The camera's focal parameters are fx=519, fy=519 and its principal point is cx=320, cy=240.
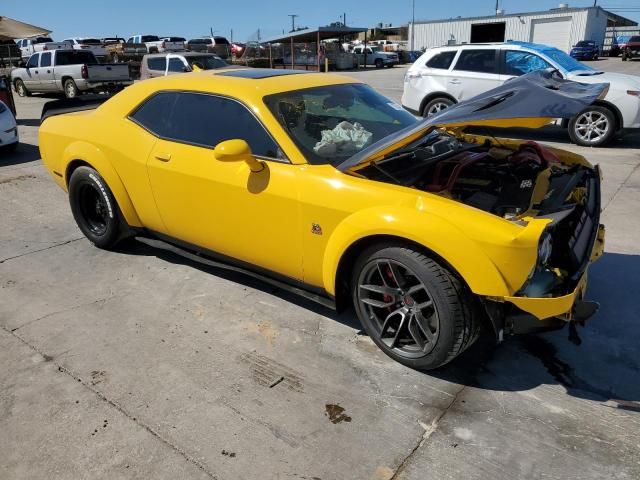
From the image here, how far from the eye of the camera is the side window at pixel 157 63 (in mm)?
14925

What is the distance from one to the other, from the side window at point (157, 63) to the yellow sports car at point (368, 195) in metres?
11.6

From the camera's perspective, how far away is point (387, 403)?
105 inches

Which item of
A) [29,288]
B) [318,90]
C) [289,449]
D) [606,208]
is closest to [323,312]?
[289,449]

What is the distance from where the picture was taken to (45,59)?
17188 millimetres

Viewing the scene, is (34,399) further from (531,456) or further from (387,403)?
A: (531,456)

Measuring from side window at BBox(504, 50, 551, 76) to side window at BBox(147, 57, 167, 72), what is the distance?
32.3 feet

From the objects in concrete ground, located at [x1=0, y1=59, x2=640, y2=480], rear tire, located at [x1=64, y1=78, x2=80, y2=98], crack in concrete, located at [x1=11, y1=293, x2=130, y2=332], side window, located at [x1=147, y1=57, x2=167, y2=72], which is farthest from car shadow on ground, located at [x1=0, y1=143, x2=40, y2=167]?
rear tire, located at [x1=64, y1=78, x2=80, y2=98]

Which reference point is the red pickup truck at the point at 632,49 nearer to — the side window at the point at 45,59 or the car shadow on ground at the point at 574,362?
the side window at the point at 45,59

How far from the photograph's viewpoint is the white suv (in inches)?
317

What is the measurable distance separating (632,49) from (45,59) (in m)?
35.9

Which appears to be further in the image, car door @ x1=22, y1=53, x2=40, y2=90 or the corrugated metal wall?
the corrugated metal wall

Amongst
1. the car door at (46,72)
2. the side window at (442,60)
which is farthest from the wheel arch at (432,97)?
the car door at (46,72)

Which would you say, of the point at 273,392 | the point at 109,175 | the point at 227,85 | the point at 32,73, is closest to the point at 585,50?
the point at 32,73

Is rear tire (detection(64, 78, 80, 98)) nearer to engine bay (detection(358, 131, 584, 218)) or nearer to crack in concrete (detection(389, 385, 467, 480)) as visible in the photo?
engine bay (detection(358, 131, 584, 218))
